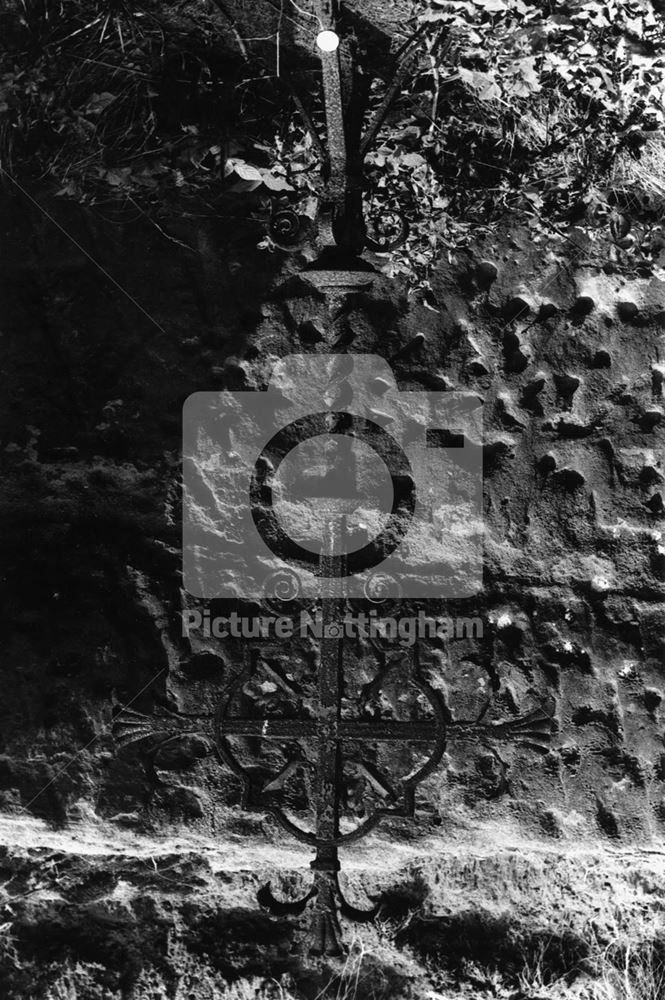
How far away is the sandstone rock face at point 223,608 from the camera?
2912 millimetres

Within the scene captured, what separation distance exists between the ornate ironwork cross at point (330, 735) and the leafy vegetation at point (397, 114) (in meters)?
1.26

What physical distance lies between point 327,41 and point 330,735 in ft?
6.80

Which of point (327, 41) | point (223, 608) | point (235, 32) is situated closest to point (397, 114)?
point (327, 41)

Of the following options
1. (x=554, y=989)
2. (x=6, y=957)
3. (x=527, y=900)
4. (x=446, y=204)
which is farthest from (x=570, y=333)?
(x=6, y=957)

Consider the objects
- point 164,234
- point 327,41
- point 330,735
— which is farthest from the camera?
point 164,234

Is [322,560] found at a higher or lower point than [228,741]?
higher

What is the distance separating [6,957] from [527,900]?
181 cm

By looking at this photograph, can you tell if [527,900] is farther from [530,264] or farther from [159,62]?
[159,62]

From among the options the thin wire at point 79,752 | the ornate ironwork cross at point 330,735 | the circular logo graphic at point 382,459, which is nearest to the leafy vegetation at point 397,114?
the circular logo graphic at point 382,459

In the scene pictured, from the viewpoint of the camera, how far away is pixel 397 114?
122 inches

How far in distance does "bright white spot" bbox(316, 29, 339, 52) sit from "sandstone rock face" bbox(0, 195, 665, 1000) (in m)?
0.60

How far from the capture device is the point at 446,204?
10.1 ft

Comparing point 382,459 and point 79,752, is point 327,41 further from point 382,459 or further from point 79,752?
point 79,752

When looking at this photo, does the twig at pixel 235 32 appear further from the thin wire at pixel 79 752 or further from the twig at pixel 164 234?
the thin wire at pixel 79 752
